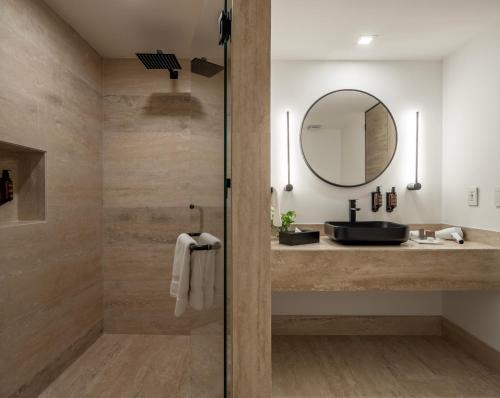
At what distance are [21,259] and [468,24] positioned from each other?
308cm

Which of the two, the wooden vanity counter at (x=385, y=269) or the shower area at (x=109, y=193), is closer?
the shower area at (x=109, y=193)

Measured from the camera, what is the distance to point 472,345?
99.7 inches

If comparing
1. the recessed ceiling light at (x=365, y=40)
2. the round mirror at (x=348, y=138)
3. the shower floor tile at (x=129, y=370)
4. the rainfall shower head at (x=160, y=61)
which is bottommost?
the shower floor tile at (x=129, y=370)

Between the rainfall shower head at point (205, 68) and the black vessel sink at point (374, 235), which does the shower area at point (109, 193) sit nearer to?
the rainfall shower head at point (205, 68)

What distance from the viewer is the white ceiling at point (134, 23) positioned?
7.44 feet

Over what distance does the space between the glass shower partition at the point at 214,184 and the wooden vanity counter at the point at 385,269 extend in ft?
2.37

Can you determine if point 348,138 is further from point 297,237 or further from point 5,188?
point 5,188

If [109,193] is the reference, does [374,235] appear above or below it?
below

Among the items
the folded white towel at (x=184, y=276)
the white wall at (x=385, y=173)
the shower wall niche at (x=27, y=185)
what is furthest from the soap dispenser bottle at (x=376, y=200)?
the shower wall niche at (x=27, y=185)

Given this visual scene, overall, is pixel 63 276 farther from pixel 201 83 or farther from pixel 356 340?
pixel 356 340

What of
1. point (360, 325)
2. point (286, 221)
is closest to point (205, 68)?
point (286, 221)

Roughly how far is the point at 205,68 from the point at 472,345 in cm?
255

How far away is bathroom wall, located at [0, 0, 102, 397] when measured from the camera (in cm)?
193

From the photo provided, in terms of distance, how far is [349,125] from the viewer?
2.90m
